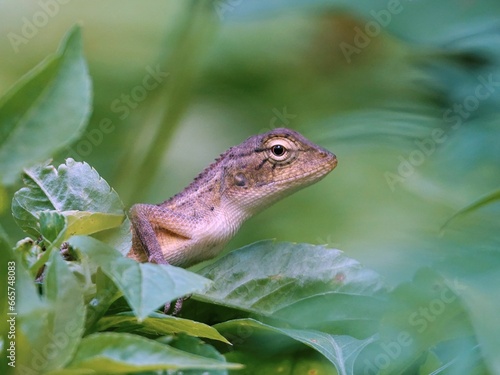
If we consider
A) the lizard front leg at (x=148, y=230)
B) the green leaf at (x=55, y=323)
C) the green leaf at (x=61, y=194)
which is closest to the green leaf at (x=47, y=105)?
the green leaf at (x=55, y=323)

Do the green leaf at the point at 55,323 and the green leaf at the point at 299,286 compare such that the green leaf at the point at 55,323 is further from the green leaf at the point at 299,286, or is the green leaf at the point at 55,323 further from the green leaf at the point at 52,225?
the green leaf at the point at 299,286

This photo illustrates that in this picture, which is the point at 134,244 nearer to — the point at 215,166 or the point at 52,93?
the point at 215,166

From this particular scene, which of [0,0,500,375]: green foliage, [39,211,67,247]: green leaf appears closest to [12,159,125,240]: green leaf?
[0,0,500,375]: green foliage

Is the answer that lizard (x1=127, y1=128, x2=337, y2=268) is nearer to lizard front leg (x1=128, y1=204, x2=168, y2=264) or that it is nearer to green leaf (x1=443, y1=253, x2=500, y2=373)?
lizard front leg (x1=128, y1=204, x2=168, y2=264)

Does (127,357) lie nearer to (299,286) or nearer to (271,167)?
(299,286)

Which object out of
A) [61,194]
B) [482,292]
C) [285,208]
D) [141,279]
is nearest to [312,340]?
[482,292]

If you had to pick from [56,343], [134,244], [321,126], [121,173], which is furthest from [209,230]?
[56,343]

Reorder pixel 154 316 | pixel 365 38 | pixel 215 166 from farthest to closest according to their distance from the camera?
1. pixel 365 38
2. pixel 215 166
3. pixel 154 316
